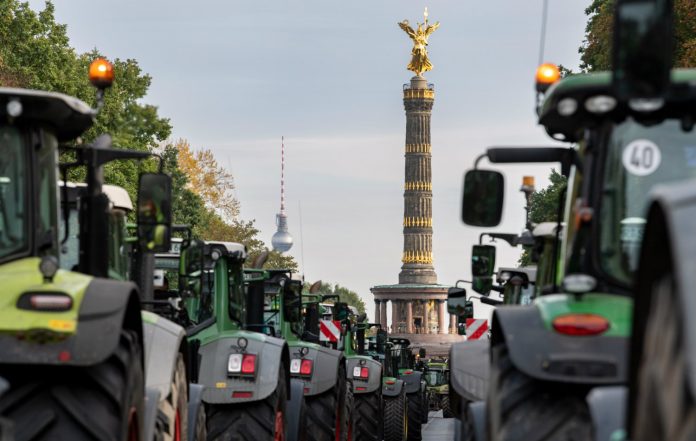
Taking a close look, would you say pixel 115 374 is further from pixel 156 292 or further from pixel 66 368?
pixel 156 292

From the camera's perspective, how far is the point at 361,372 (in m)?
27.0

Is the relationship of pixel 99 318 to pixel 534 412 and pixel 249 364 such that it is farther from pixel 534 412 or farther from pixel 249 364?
pixel 249 364

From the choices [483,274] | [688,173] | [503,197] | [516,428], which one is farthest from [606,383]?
[483,274]

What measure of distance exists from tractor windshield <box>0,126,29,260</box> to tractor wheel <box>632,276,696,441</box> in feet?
12.9

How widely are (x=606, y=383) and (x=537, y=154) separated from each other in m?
2.67

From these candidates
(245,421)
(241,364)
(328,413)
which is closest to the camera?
(245,421)

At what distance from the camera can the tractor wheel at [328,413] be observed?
1841 centimetres

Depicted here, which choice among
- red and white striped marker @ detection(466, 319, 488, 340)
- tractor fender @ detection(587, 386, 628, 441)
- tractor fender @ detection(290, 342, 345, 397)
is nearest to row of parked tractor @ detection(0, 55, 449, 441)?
tractor fender @ detection(587, 386, 628, 441)

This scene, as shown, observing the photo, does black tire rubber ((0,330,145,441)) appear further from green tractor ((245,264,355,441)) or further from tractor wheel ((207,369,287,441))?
green tractor ((245,264,355,441))

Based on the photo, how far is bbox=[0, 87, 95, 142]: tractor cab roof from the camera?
8570 millimetres

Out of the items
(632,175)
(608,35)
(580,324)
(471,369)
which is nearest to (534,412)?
(580,324)

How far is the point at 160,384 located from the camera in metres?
10.1

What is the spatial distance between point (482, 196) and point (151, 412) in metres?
1.98

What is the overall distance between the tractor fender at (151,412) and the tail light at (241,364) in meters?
4.82
